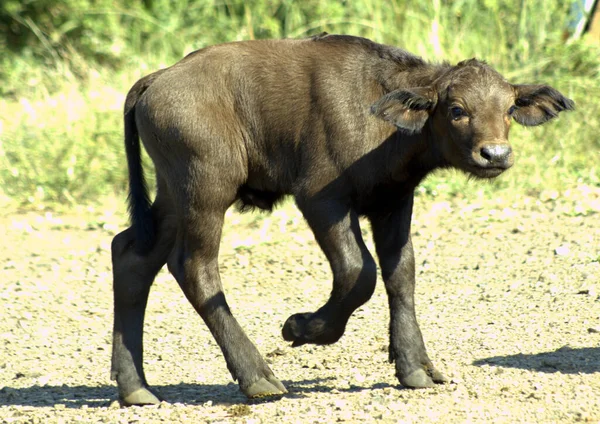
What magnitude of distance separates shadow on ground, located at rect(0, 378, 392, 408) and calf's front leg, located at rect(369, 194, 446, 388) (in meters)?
0.27

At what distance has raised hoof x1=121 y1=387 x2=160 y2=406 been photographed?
595 cm

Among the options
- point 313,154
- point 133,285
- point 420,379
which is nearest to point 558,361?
point 420,379

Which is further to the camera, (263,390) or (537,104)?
(537,104)

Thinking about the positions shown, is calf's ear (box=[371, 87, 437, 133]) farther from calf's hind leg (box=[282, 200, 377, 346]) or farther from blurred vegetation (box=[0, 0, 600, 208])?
blurred vegetation (box=[0, 0, 600, 208])

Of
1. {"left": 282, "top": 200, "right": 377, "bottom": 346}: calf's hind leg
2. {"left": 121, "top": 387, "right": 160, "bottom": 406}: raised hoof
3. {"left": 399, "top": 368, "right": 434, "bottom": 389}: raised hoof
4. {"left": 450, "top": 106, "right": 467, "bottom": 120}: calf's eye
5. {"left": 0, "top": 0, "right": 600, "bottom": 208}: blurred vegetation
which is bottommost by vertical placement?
{"left": 399, "top": 368, "right": 434, "bottom": 389}: raised hoof

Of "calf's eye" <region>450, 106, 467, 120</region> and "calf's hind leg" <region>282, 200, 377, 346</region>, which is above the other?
"calf's eye" <region>450, 106, 467, 120</region>

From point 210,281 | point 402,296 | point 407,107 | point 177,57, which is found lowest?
point 402,296

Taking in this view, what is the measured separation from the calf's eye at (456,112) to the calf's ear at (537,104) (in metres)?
0.40

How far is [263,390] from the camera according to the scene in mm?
5648

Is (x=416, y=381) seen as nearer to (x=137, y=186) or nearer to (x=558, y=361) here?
(x=558, y=361)

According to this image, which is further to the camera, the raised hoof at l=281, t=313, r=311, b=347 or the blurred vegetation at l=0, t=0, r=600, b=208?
the blurred vegetation at l=0, t=0, r=600, b=208

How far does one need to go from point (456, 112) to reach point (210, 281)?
162 cm

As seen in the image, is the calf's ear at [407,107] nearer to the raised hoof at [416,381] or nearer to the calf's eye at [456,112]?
the calf's eye at [456,112]

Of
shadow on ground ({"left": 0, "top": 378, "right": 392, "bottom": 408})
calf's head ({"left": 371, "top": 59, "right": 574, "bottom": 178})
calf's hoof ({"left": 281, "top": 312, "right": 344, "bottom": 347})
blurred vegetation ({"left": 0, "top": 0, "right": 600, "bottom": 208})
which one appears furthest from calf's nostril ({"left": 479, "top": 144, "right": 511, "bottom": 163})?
blurred vegetation ({"left": 0, "top": 0, "right": 600, "bottom": 208})
